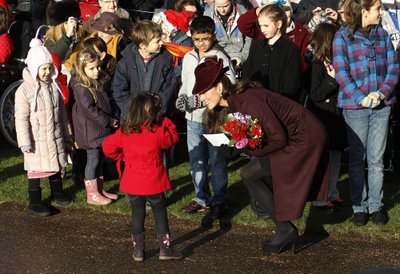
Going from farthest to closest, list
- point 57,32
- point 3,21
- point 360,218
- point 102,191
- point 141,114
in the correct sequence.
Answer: point 3,21 < point 57,32 < point 102,191 < point 360,218 < point 141,114

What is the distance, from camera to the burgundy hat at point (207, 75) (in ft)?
23.0

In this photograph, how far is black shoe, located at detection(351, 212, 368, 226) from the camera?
794 centimetres

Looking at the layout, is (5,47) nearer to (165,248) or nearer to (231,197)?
(231,197)

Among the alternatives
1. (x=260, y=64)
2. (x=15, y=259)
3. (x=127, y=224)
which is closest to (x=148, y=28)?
(x=260, y=64)

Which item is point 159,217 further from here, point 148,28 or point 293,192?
point 148,28

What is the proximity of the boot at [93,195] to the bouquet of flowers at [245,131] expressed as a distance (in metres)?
2.22

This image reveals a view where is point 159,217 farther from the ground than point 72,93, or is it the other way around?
point 72,93

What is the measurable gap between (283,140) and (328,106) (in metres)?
1.63

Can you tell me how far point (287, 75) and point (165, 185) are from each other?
5.89ft

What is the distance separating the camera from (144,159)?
697 centimetres

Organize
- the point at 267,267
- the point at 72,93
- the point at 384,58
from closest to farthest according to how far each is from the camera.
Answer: the point at 267,267 < the point at 384,58 < the point at 72,93

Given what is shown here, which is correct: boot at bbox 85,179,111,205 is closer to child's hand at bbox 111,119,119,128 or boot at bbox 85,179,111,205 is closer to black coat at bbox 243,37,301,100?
child's hand at bbox 111,119,119,128

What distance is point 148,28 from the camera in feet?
27.1

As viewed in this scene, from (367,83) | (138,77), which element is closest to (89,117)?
(138,77)
